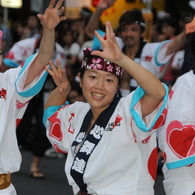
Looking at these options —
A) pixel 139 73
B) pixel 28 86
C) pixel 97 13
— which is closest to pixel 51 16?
pixel 28 86

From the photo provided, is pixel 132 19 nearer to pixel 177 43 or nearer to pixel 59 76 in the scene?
pixel 177 43

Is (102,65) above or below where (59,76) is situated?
above

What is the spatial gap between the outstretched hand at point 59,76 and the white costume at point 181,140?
69 cm

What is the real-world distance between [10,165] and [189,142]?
114 centimetres

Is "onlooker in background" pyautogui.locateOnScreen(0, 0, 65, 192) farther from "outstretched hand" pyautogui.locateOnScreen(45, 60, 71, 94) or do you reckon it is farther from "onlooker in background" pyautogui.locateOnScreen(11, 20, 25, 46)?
"onlooker in background" pyautogui.locateOnScreen(11, 20, 25, 46)

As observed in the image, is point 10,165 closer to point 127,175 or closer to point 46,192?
point 127,175

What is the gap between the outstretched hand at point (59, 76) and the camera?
13.1 ft

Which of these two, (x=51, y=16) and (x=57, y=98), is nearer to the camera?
(x=51, y=16)

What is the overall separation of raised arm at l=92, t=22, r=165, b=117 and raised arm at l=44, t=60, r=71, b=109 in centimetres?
57

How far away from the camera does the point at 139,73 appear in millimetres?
3383

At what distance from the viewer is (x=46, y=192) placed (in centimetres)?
705

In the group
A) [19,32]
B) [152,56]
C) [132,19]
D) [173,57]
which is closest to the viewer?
[152,56]

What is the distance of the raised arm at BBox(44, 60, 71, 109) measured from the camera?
13.1ft

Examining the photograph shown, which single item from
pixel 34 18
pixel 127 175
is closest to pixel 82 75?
pixel 127 175
